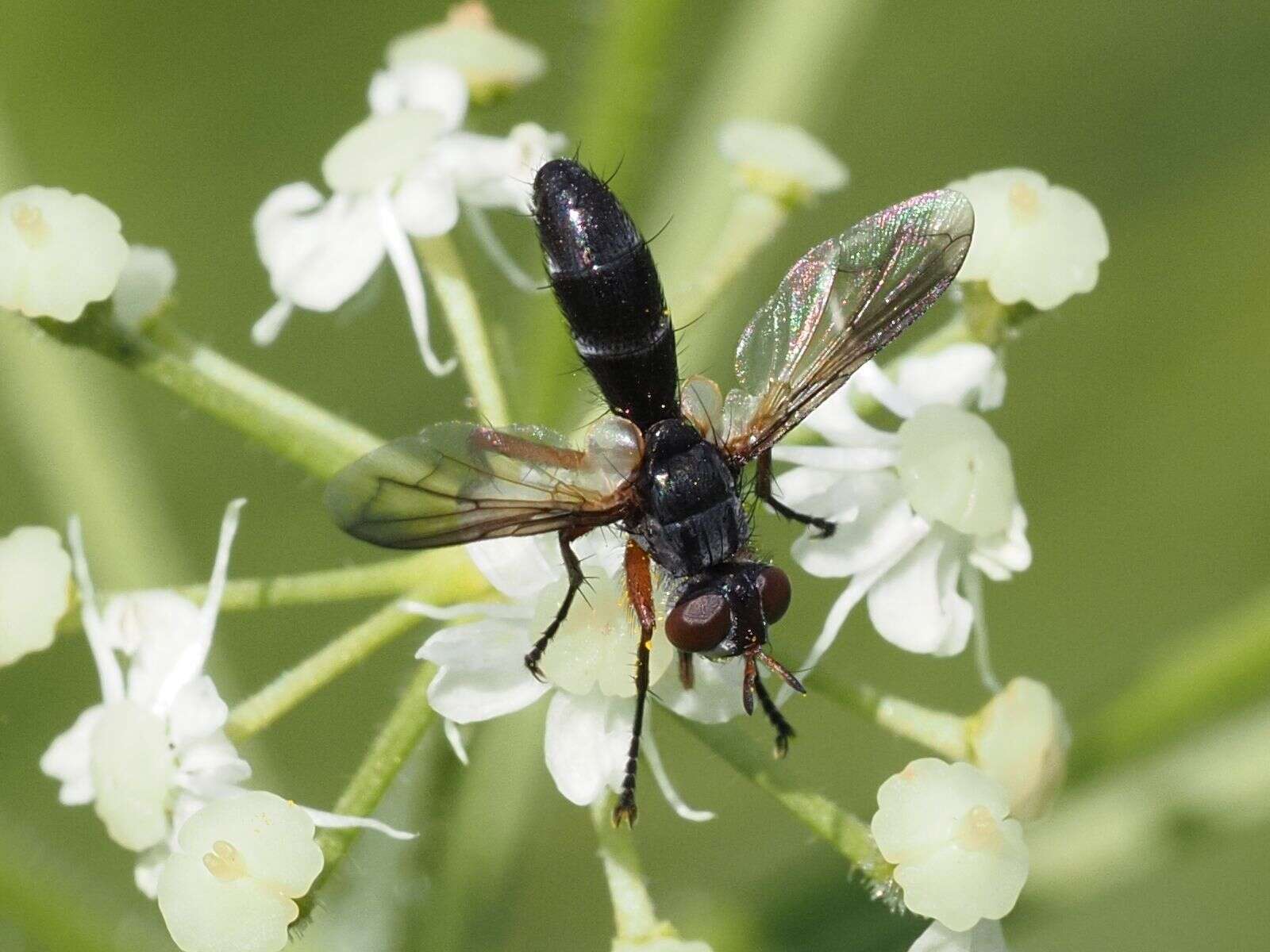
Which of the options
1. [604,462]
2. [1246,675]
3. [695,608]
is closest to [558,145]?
[604,462]

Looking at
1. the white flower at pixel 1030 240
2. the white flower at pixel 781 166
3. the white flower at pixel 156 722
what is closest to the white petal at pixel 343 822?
the white flower at pixel 156 722

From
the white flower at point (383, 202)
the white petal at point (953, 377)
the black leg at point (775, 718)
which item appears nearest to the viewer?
the black leg at point (775, 718)

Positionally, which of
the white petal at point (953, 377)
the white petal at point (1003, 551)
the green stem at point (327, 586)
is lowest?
the green stem at point (327, 586)

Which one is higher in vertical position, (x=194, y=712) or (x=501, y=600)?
(x=501, y=600)

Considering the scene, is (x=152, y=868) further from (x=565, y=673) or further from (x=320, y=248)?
(x=320, y=248)

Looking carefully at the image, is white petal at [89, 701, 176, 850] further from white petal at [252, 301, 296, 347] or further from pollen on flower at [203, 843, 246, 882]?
white petal at [252, 301, 296, 347]

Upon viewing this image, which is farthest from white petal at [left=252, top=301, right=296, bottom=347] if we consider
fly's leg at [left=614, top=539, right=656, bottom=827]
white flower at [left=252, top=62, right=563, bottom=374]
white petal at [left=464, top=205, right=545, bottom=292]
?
fly's leg at [left=614, top=539, right=656, bottom=827]

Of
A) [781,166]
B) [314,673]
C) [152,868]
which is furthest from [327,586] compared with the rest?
[781,166]

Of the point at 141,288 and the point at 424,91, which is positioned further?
the point at 424,91

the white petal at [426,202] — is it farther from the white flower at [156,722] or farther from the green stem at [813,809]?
the green stem at [813,809]
